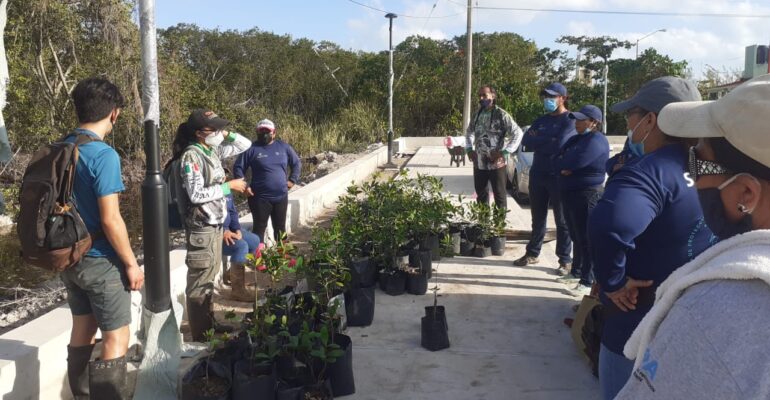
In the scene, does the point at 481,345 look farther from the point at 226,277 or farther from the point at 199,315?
the point at 226,277

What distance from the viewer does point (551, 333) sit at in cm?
448

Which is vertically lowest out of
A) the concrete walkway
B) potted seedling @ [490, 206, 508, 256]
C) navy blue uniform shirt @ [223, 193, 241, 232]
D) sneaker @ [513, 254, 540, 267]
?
the concrete walkway

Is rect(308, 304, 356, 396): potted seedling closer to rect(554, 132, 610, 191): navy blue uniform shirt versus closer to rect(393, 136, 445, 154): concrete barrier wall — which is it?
rect(554, 132, 610, 191): navy blue uniform shirt

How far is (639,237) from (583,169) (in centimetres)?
279

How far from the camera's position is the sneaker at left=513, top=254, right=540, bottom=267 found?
618cm

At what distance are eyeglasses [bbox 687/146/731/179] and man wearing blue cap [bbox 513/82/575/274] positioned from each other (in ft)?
14.5

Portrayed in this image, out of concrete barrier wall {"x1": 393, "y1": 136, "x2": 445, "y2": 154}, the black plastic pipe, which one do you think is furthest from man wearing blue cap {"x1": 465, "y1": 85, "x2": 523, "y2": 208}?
concrete barrier wall {"x1": 393, "y1": 136, "x2": 445, "y2": 154}

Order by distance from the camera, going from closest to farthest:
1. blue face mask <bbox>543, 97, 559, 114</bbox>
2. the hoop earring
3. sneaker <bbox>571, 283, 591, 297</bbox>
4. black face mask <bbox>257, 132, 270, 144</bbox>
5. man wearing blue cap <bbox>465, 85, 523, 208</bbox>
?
the hoop earring < sneaker <bbox>571, 283, 591, 297</bbox> < blue face mask <bbox>543, 97, 559, 114</bbox> < black face mask <bbox>257, 132, 270, 144</bbox> < man wearing blue cap <bbox>465, 85, 523, 208</bbox>

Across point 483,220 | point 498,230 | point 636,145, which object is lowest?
point 498,230

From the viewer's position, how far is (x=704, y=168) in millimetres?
1141

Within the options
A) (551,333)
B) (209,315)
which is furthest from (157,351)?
(551,333)

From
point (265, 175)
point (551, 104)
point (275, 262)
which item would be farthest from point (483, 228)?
point (275, 262)

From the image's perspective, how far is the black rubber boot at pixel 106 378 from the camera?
305 cm

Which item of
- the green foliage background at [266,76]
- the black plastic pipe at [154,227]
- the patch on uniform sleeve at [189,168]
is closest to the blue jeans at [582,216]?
the patch on uniform sleeve at [189,168]
